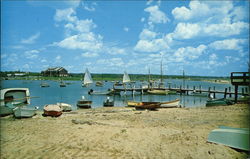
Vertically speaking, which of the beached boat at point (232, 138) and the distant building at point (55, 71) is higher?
the distant building at point (55, 71)

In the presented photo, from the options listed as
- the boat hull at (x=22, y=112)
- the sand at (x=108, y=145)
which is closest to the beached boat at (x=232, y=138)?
the sand at (x=108, y=145)

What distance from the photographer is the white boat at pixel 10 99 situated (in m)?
18.6

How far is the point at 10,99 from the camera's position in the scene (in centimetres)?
2130

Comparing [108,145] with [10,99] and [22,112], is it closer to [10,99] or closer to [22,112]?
[22,112]

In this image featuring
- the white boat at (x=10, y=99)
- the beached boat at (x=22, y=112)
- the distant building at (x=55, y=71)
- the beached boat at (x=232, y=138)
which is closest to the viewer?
the beached boat at (x=232, y=138)

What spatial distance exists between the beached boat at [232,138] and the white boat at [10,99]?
17339 millimetres

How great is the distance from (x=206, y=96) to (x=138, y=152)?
46929 mm

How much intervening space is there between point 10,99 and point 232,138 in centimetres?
2153

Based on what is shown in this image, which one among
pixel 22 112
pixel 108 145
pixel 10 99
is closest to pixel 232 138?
pixel 108 145

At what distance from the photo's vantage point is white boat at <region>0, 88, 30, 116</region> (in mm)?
18630

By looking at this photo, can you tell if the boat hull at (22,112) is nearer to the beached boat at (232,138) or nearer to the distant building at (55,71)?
the beached boat at (232,138)

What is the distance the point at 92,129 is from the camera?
11.9 metres

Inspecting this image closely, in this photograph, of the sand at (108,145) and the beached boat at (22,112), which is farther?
the beached boat at (22,112)

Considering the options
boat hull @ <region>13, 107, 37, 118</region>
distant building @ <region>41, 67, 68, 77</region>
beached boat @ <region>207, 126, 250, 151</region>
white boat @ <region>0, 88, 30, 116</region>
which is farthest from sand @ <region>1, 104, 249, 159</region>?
distant building @ <region>41, 67, 68, 77</region>
